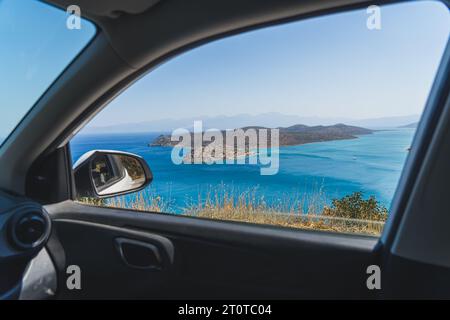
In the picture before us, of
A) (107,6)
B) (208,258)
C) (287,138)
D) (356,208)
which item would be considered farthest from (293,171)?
(107,6)

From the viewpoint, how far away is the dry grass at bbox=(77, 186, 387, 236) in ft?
6.84

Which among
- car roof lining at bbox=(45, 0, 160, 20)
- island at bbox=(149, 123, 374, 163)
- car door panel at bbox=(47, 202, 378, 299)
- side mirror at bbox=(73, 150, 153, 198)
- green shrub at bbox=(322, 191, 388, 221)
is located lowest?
car door panel at bbox=(47, 202, 378, 299)

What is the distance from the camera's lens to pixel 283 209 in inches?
97.3

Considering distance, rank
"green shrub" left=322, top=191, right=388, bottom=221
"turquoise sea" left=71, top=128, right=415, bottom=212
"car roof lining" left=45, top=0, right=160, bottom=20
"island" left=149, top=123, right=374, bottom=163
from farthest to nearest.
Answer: "island" left=149, top=123, right=374, bottom=163 → "turquoise sea" left=71, top=128, right=415, bottom=212 → "green shrub" left=322, top=191, right=388, bottom=221 → "car roof lining" left=45, top=0, right=160, bottom=20

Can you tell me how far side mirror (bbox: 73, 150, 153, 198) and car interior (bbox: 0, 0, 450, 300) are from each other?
0.05 ft

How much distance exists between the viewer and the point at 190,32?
1.83 m

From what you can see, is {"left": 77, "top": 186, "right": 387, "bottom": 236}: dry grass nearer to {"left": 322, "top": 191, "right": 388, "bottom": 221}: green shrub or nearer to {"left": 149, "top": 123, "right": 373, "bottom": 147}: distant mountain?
{"left": 322, "top": 191, "right": 388, "bottom": 221}: green shrub

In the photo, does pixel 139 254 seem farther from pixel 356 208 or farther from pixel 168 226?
pixel 356 208

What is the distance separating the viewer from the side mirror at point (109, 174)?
7.98 feet

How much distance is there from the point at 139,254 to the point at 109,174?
0.66 meters

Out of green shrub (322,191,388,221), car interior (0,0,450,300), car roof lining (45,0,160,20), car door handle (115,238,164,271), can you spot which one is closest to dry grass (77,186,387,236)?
green shrub (322,191,388,221)

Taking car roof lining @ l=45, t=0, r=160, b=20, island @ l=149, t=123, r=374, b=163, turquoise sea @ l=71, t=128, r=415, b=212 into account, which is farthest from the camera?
island @ l=149, t=123, r=374, b=163
